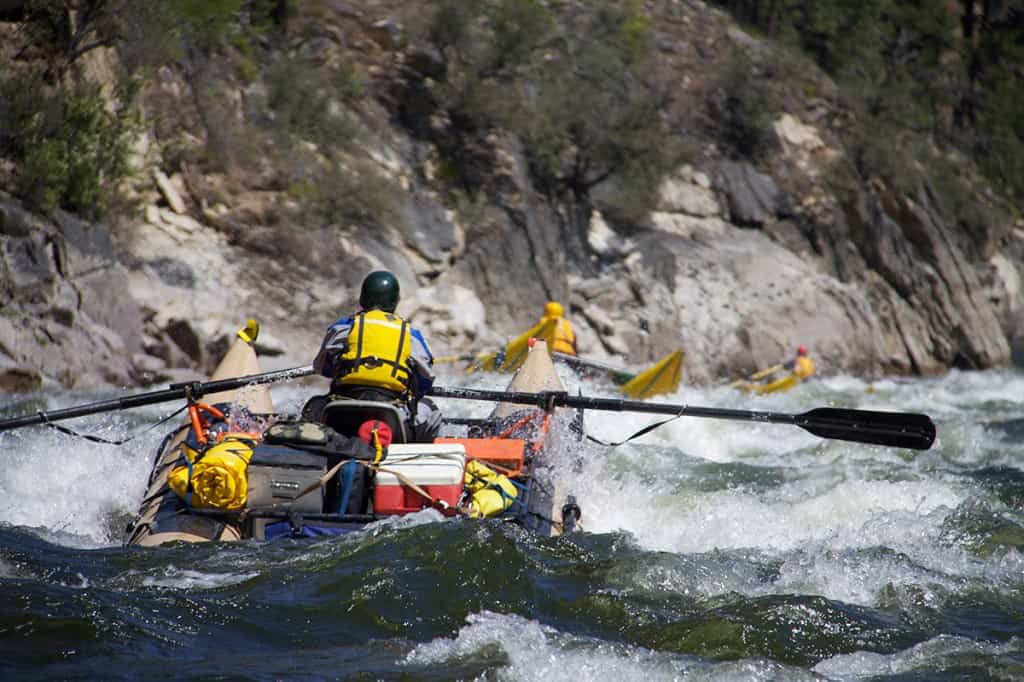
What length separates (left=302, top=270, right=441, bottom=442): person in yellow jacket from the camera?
579cm

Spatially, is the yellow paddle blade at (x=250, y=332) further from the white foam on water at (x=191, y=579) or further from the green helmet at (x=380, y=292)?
the white foam on water at (x=191, y=579)

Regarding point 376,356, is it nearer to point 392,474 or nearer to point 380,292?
point 380,292

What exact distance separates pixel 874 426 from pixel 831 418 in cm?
23

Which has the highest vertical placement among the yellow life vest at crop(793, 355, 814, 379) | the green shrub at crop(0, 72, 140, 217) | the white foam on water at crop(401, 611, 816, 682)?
the green shrub at crop(0, 72, 140, 217)

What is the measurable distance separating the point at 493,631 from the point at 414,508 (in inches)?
58.6

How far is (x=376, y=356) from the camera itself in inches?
227

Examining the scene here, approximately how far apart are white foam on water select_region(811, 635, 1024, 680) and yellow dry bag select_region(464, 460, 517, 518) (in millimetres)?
2128

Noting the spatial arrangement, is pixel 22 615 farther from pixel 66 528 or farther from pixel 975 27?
pixel 975 27

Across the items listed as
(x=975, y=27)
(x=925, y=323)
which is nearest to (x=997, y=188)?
(x=975, y=27)

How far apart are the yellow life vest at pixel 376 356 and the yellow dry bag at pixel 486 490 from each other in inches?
23.8

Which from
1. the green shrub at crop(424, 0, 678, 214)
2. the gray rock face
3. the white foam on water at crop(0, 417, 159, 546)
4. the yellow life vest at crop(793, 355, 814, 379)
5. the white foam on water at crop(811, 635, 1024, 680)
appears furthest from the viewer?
the green shrub at crop(424, 0, 678, 214)

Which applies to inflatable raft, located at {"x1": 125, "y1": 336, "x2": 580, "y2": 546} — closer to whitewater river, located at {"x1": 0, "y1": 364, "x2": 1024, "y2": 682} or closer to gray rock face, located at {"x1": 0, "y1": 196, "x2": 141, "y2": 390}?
whitewater river, located at {"x1": 0, "y1": 364, "x2": 1024, "y2": 682}

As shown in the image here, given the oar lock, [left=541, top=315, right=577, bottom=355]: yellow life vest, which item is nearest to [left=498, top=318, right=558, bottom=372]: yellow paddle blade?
[left=541, top=315, right=577, bottom=355]: yellow life vest

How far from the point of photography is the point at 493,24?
20531 millimetres
